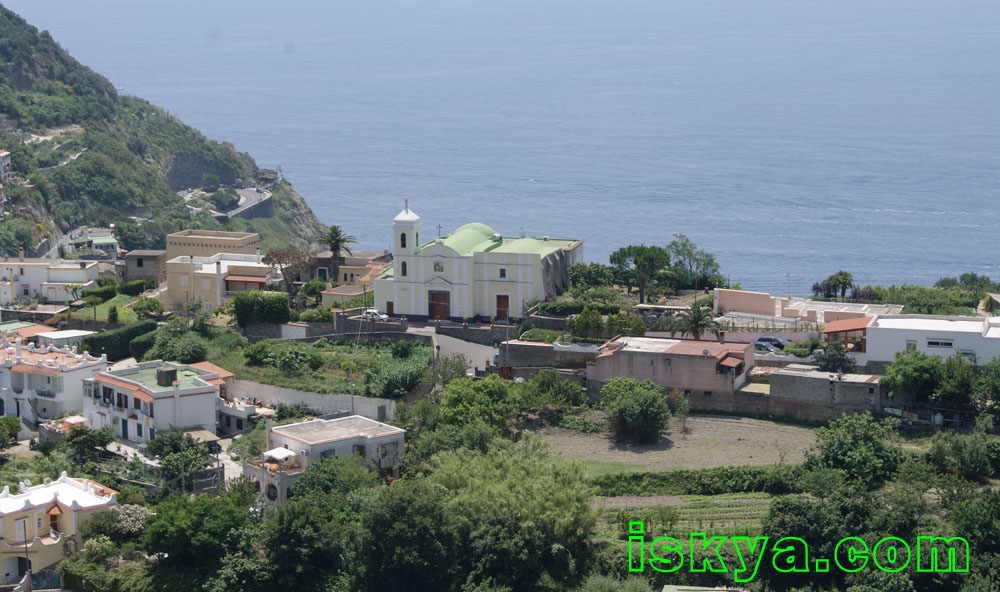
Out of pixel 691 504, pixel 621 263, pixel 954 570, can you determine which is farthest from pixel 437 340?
pixel 954 570

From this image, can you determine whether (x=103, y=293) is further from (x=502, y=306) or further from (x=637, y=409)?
(x=637, y=409)

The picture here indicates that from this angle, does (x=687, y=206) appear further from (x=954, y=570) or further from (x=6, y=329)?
(x=954, y=570)

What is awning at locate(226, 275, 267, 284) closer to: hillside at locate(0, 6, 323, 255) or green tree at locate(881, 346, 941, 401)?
hillside at locate(0, 6, 323, 255)

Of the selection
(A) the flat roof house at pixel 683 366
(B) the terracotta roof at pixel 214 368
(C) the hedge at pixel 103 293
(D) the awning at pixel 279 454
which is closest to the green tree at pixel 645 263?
(A) the flat roof house at pixel 683 366

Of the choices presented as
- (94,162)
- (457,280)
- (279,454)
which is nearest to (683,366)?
(457,280)

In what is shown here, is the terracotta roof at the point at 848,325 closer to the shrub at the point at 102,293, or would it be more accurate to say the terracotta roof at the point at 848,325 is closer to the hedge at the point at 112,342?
the hedge at the point at 112,342

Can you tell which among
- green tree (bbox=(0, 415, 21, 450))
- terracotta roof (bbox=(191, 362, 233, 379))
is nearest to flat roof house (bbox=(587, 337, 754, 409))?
terracotta roof (bbox=(191, 362, 233, 379))
